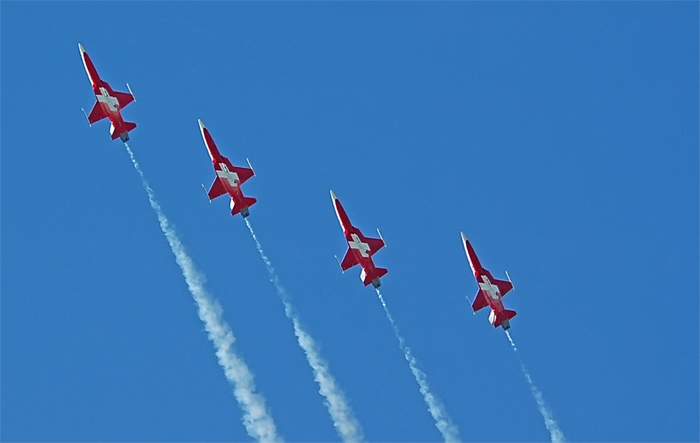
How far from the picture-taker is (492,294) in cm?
8900

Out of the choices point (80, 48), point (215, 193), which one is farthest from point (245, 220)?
point (80, 48)

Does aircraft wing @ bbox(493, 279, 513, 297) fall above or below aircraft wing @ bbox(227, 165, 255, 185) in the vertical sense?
below

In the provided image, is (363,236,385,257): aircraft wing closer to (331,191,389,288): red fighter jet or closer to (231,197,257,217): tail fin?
(331,191,389,288): red fighter jet

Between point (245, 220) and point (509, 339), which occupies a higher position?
point (245, 220)

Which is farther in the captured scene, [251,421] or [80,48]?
[80,48]

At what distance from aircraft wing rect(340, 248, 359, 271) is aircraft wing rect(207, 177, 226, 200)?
9.52 meters

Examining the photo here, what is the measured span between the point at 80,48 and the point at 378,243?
82.8ft

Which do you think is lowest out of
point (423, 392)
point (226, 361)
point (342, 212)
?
point (423, 392)

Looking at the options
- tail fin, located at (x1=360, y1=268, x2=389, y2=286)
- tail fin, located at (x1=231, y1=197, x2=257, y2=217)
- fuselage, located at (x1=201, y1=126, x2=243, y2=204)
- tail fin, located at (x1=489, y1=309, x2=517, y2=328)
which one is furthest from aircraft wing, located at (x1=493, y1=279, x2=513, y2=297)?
fuselage, located at (x1=201, y1=126, x2=243, y2=204)

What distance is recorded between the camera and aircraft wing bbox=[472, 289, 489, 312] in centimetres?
8938

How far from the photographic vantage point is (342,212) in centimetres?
8962

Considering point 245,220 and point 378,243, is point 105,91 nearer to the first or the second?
point 245,220

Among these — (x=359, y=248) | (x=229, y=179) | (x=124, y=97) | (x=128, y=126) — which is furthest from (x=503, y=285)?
(x=124, y=97)

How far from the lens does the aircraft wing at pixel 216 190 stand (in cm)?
8944
